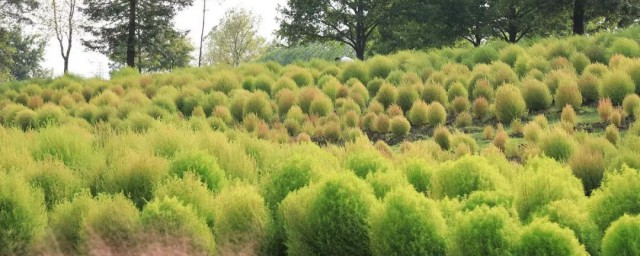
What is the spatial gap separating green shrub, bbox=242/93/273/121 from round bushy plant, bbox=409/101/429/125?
9.25ft

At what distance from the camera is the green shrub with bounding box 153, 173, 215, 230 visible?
475cm

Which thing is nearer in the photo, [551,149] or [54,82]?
[551,149]

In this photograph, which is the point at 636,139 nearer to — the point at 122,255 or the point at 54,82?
the point at 122,255

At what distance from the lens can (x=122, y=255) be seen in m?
3.99

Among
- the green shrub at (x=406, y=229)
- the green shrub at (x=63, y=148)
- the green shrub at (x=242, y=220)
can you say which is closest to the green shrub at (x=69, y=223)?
the green shrub at (x=242, y=220)

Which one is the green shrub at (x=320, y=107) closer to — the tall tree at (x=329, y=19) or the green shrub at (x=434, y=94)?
the green shrub at (x=434, y=94)

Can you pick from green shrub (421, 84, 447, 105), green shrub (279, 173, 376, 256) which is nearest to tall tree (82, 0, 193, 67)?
green shrub (421, 84, 447, 105)

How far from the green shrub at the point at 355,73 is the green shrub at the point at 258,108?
3.05m

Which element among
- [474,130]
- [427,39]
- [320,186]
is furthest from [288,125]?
[427,39]

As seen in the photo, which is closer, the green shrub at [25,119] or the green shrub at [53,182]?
the green shrub at [53,182]

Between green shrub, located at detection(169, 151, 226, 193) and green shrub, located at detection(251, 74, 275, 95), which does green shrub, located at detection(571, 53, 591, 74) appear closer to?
green shrub, located at detection(251, 74, 275, 95)

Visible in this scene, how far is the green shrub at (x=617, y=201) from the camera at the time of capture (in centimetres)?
427

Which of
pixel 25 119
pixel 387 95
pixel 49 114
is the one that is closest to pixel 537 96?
pixel 387 95

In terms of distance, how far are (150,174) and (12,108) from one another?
919 cm
